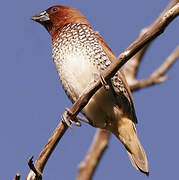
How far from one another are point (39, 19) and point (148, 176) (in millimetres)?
2812

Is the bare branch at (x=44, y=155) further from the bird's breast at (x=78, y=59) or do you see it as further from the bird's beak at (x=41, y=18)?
the bird's beak at (x=41, y=18)

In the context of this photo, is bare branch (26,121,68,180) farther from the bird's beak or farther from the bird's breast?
the bird's beak

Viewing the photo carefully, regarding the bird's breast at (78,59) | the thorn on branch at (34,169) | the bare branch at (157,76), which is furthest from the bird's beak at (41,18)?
the thorn on branch at (34,169)

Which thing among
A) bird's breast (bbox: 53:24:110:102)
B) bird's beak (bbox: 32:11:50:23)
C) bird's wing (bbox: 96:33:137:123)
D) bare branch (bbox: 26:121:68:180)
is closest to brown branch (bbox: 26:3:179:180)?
bare branch (bbox: 26:121:68:180)

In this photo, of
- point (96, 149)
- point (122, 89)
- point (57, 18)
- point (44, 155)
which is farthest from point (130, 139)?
point (57, 18)

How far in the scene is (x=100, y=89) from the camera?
5047 millimetres

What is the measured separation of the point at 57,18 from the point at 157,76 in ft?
5.81

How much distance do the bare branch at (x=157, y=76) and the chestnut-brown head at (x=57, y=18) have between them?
4.42 feet

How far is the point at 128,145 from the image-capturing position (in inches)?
204

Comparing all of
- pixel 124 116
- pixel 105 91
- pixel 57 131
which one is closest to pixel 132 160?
pixel 124 116

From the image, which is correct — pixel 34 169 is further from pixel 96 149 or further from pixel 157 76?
pixel 157 76

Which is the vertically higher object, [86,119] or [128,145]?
[86,119]

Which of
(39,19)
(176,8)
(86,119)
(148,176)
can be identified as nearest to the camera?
(176,8)

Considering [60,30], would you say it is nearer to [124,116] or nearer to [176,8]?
[124,116]
